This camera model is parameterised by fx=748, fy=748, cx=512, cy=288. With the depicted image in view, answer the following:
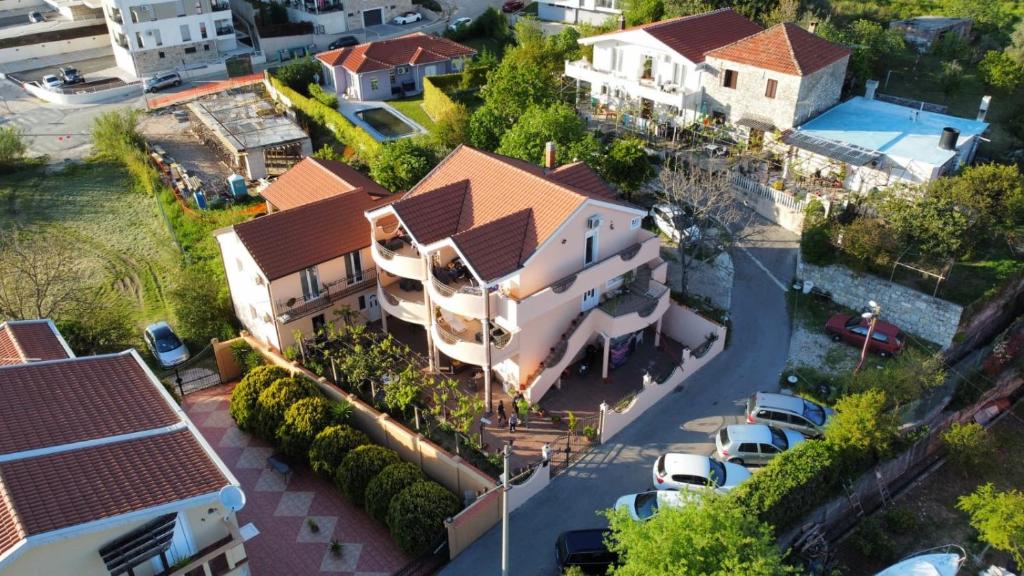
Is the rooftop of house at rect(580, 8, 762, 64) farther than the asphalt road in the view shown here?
Yes

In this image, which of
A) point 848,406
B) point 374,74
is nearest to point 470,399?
point 848,406

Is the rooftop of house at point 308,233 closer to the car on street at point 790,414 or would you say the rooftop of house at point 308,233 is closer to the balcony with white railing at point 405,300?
the balcony with white railing at point 405,300

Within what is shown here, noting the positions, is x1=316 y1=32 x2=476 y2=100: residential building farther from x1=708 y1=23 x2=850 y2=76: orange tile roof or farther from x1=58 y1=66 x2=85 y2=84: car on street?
x1=58 y1=66 x2=85 y2=84: car on street

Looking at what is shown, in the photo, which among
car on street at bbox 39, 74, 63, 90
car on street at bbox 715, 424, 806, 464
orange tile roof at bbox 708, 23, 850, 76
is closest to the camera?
car on street at bbox 715, 424, 806, 464

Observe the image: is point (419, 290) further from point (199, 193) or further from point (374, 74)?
point (374, 74)

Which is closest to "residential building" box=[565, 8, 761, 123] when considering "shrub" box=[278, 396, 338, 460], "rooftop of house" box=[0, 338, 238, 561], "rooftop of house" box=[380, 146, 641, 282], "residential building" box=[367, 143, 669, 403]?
"rooftop of house" box=[380, 146, 641, 282]

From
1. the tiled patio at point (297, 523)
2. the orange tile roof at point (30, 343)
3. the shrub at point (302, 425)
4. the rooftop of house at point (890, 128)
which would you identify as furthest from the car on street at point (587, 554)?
the rooftop of house at point (890, 128)

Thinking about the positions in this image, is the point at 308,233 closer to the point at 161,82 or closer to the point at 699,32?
the point at 699,32
